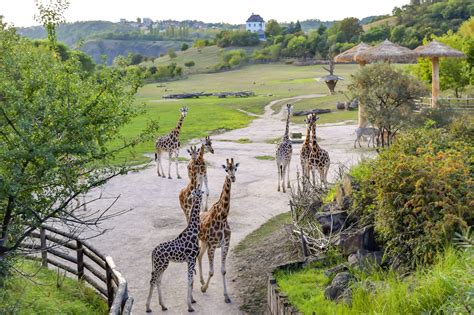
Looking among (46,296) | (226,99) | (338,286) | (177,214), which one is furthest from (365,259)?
(226,99)

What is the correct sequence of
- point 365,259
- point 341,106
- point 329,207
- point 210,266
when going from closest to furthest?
1. point 365,259
2. point 210,266
3. point 329,207
4. point 341,106

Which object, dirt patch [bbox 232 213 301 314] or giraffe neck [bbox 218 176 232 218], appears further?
giraffe neck [bbox 218 176 232 218]

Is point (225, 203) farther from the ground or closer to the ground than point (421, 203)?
closer to the ground

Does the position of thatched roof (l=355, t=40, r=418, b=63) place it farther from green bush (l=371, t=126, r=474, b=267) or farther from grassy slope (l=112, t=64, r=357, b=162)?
green bush (l=371, t=126, r=474, b=267)

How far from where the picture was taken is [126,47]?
619ft

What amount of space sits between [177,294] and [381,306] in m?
4.85

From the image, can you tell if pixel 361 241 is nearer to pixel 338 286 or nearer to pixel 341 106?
pixel 338 286

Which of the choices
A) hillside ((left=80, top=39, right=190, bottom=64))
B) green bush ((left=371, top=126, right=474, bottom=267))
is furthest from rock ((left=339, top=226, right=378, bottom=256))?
hillside ((left=80, top=39, right=190, bottom=64))

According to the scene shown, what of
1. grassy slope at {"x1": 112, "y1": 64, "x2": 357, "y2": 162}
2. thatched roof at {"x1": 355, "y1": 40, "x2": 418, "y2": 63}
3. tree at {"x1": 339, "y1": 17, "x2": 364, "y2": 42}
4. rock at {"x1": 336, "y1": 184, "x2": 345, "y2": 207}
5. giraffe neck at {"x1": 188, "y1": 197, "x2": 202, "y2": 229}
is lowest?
grassy slope at {"x1": 112, "y1": 64, "x2": 357, "y2": 162}

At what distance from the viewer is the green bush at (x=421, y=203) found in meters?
10.6

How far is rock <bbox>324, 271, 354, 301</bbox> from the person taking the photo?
10328 mm

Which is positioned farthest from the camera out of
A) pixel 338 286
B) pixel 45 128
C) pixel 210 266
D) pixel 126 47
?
pixel 126 47

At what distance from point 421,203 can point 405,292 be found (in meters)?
2.45

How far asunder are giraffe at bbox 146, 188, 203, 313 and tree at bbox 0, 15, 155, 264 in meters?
2.98
